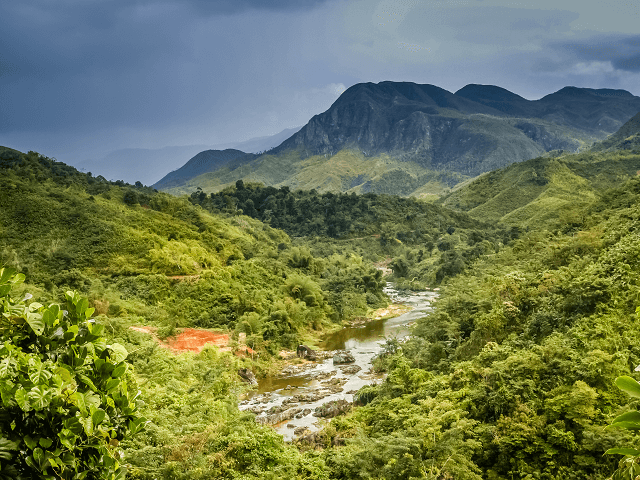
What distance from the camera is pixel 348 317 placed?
102 ft

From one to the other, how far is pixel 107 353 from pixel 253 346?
19.1m

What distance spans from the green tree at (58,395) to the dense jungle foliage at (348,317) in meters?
0.17

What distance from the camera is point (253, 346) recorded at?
21109 millimetres

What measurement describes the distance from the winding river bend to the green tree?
1109 centimetres

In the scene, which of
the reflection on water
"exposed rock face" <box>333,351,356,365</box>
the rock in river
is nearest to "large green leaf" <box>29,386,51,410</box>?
the rock in river

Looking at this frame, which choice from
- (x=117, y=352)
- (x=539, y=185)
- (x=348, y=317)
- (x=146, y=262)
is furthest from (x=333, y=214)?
(x=117, y=352)

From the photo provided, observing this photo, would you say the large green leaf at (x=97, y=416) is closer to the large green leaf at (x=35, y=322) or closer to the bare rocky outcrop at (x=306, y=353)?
the large green leaf at (x=35, y=322)

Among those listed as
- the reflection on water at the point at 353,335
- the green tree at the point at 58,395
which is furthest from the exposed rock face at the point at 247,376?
the green tree at the point at 58,395

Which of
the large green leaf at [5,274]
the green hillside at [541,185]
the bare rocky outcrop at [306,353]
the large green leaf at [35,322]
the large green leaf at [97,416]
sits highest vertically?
the green hillside at [541,185]

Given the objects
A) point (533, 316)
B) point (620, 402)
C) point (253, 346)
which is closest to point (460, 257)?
point (253, 346)

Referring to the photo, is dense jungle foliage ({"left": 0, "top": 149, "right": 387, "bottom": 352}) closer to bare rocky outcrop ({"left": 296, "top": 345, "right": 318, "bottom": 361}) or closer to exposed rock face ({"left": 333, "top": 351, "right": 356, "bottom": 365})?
bare rocky outcrop ({"left": 296, "top": 345, "right": 318, "bottom": 361})

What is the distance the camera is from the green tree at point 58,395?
2.16 meters

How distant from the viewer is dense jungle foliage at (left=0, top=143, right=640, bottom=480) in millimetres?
7617

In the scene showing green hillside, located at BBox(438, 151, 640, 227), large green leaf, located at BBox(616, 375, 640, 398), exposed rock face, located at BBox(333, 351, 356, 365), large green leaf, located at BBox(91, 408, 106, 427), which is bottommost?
exposed rock face, located at BBox(333, 351, 356, 365)
